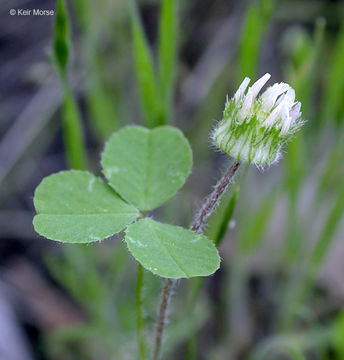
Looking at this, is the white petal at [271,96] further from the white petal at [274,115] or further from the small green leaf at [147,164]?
the small green leaf at [147,164]

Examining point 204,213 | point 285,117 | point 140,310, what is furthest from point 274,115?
point 140,310

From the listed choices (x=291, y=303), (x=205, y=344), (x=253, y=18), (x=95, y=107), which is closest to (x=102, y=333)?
(x=205, y=344)

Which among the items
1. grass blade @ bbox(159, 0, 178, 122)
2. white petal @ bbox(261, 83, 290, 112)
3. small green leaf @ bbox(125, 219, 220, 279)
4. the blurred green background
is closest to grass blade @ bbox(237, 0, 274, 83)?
the blurred green background

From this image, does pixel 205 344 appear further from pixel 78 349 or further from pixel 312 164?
pixel 312 164

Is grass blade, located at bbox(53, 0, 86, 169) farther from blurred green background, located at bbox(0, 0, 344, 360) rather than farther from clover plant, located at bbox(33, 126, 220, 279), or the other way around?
clover plant, located at bbox(33, 126, 220, 279)

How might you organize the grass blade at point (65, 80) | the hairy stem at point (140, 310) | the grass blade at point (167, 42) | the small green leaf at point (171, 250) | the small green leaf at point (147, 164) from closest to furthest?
the small green leaf at point (171, 250) < the hairy stem at point (140, 310) < the small green leaf at point (147, 164) < the grass blade at point (65, 80) < the grass blade at point (167, 42)

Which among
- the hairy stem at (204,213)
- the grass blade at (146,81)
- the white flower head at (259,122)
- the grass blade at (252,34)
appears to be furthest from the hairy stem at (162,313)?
the grass blade at (252,34)
